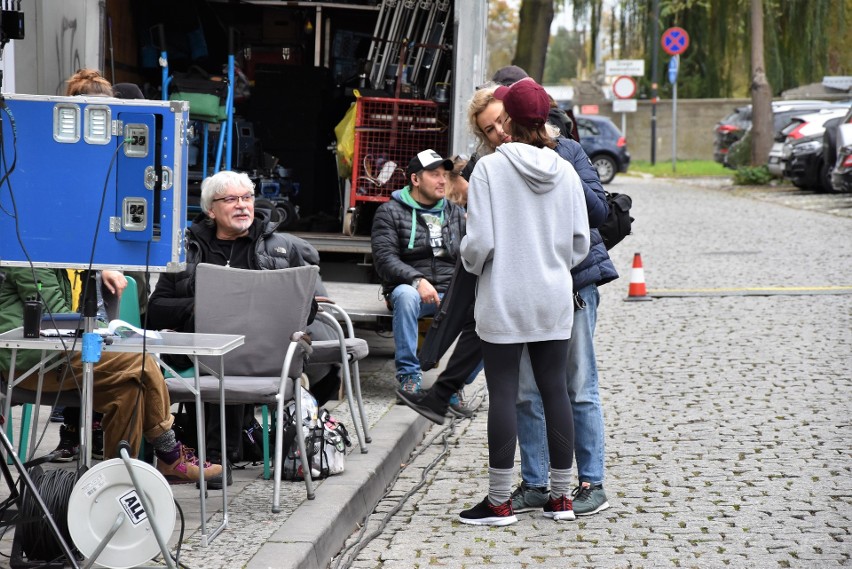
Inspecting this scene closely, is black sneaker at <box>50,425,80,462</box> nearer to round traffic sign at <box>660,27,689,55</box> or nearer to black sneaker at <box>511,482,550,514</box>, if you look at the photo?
black sneaker at <box>511,482,550,514</box>

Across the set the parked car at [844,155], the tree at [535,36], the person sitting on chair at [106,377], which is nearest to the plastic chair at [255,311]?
the person sitting on chair at [106,377]

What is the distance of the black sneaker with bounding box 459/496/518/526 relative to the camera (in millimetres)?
5672

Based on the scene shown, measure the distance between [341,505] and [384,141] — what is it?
4684 mm

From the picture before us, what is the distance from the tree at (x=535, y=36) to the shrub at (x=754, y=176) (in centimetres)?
1237

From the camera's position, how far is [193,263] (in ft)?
22.4

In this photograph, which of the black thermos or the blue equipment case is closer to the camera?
the blue equipment case

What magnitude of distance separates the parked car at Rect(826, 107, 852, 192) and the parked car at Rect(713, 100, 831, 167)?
1041 cm

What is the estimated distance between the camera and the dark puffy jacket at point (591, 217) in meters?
5.77

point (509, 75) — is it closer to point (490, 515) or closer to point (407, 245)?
point (407, 245)

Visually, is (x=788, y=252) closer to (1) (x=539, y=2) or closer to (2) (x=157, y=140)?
(1) (x=539, y=2)

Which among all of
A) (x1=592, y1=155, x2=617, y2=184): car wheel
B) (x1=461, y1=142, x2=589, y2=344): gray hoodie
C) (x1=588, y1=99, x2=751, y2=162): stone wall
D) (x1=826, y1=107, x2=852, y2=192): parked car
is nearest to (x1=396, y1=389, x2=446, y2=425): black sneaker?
(x1=461, y1=142, x2=589, y2=344): gray hoodie

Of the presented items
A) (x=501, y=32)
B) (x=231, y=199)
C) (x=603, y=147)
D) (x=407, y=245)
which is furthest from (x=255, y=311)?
(x=501, y=32)

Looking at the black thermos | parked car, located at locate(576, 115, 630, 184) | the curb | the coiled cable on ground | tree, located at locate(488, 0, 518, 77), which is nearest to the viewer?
the coiled cable on ground

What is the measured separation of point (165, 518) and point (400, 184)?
5.63 meters
